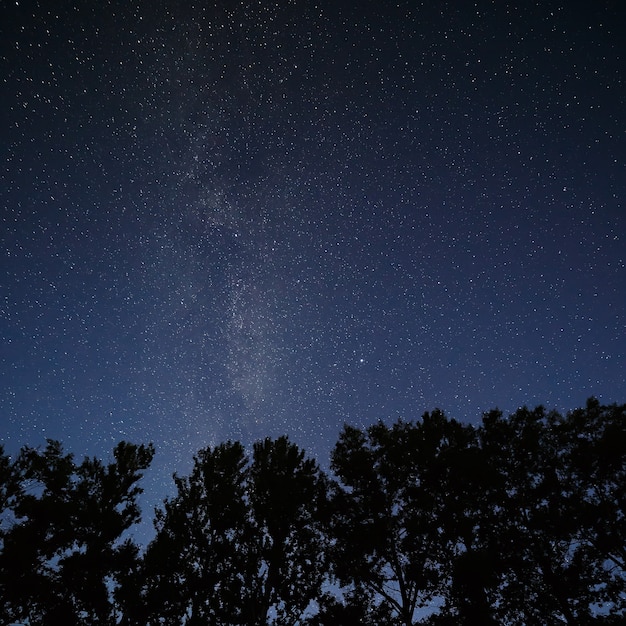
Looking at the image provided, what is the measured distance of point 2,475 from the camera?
681 inches

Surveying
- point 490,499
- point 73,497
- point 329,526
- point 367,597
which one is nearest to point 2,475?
point 73,497

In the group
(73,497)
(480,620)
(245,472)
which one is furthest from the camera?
(245,472)

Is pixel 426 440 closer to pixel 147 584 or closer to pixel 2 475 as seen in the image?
pixel 147 584

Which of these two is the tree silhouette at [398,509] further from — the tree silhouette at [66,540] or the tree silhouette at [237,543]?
the tree silhouette at [66,540]

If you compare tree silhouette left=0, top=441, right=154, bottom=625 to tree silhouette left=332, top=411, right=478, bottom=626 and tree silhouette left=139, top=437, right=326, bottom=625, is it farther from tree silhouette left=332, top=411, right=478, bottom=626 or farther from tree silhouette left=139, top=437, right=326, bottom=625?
tree silhouette left=332, top=411, right=478, bottom=626

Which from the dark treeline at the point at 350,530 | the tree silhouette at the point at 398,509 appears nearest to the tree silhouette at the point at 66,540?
the dark treeline at the point at 350,530

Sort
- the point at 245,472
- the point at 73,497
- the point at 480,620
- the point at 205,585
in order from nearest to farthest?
1. the point at 480,620
2. the point at 205,585
3. the point at 73,497
4. the point at 245,472

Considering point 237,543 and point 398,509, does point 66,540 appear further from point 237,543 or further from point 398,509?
point 398,509

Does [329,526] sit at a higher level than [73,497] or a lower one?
lower

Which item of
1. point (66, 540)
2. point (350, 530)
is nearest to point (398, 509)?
point (350, 530)

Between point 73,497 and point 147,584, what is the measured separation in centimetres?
514

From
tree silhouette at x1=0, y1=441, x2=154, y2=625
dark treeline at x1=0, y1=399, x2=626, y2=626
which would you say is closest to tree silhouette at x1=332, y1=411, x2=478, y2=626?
dark treeline at x1=0, y1=399, x2=626, y2=626

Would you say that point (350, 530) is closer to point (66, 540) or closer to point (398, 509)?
point (398, 509)

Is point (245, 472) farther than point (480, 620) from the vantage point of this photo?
Yes
